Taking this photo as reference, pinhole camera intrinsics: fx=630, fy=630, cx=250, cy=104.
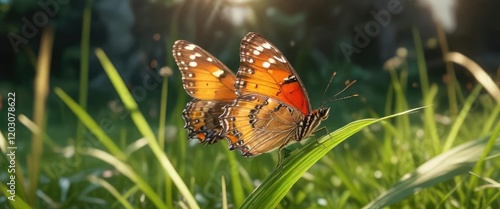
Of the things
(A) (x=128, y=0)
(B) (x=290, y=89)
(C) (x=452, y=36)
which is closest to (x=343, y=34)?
(C) (x=452, y=36)

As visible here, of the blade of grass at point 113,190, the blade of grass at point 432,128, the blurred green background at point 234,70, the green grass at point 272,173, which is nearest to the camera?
the green grass at point 272,173

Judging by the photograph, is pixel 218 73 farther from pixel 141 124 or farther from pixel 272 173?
pixel 272 173

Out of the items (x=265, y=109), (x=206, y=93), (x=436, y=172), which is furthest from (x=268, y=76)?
(x=436, y=172)

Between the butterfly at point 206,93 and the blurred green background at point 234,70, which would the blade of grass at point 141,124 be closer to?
the blurred green background at point 234,70

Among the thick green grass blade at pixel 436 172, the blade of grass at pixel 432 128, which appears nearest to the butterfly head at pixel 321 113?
the thick green grass blade at pixel 436 172

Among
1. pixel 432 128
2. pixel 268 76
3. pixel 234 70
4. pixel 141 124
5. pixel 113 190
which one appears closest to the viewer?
pixel 141 124
